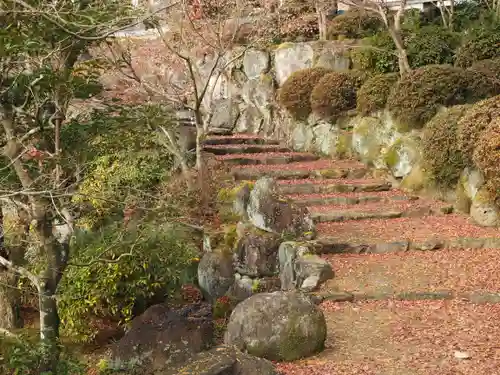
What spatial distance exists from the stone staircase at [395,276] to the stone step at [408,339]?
1cm

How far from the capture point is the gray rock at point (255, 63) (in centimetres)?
1839

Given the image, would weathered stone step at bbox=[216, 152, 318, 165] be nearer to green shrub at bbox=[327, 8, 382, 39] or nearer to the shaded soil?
green shrub at bbox=[327, 8, 382, 39]

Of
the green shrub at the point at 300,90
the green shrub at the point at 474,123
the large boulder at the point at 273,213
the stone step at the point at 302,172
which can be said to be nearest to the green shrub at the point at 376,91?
the stone step at the point at 302,172

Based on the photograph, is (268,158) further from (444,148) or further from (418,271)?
(418,271)

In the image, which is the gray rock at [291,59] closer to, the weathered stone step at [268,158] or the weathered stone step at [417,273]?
the weathered stone step at [268,158]

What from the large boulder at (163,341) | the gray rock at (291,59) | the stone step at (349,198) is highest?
the gray rock at (291,59)

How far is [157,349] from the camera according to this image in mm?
7020

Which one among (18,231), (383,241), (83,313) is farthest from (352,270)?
(18,231)

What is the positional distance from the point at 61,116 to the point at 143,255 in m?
3.55

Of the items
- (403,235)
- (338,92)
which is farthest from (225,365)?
(338,92)

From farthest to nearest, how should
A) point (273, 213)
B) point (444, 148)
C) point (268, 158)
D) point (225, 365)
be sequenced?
1. point (268, 158)
2. point (444, 148)
3. point (273, 213)
4. point (225, 365)

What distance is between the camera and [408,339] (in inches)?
247

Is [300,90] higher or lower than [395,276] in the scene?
higher

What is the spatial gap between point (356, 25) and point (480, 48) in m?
4.96
